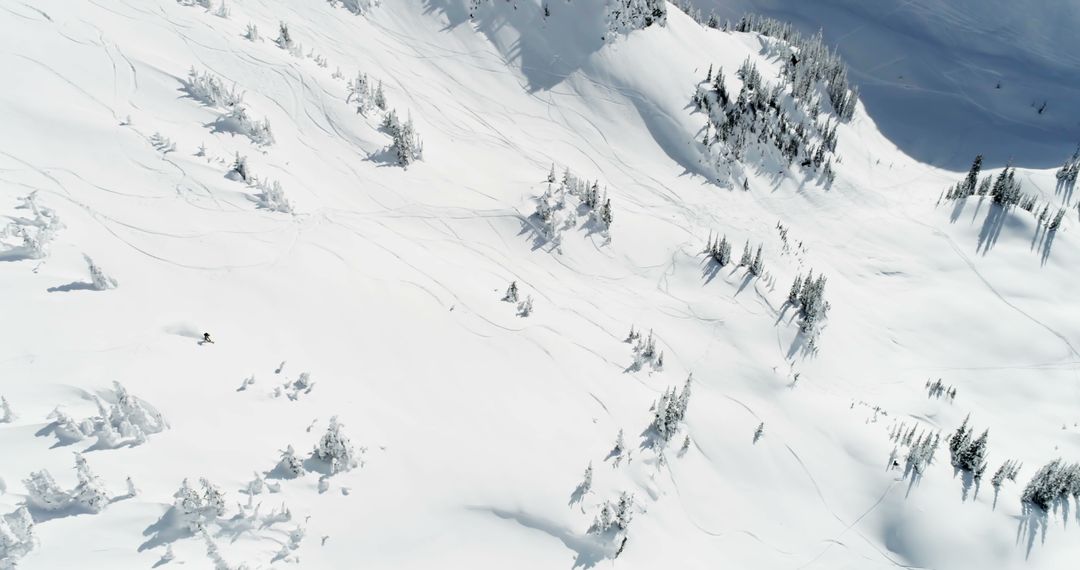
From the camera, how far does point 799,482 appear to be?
13.6 m

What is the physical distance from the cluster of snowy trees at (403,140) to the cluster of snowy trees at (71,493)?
13653 mm

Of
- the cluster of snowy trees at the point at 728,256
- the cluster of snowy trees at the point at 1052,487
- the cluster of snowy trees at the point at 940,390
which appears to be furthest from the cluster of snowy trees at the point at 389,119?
the cluster of snowy trees at the point at 1052,487

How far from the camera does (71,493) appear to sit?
8.03 meters

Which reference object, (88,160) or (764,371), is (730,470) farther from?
(88,160)

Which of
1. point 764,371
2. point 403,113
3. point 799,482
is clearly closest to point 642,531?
point 799,482

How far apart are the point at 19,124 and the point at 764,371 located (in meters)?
21.8

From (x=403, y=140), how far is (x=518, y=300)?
8060 mm

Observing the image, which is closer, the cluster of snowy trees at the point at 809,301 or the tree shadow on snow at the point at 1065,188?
the cluster of snowy trees at the point at 809,301

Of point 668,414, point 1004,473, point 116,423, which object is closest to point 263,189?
point 116,423

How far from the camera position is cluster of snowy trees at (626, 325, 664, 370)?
50.6 feet

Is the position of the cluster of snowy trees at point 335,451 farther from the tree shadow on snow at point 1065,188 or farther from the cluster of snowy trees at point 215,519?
the tree shadow on snow at point 1065,188

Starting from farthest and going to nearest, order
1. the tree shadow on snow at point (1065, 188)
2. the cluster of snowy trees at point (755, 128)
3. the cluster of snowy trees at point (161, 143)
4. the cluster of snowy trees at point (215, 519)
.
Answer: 1. the tree shadow on snow at point (1065, 188)
2. the cluster of snowy trees at point (755, 128)
3. the cluster of snowy trees at point (161, 143)
4. the cluster of snowy trees at point (215, 519)

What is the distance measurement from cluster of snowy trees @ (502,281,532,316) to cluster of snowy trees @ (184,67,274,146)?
30.9 ft

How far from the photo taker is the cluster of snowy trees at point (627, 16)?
27984mm
